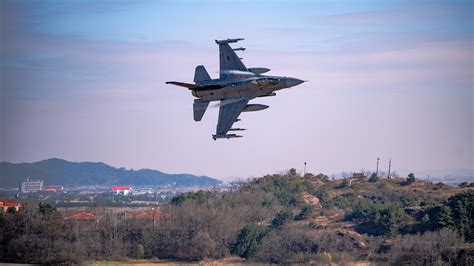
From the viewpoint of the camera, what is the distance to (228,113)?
57.0m

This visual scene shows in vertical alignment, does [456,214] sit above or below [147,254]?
above

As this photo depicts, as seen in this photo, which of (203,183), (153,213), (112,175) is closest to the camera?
(153,213)

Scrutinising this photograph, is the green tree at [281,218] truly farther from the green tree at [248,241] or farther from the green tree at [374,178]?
the green tree at [374,178]

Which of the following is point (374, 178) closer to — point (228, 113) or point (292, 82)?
point (228, 113)

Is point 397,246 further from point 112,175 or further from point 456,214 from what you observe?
point 112,175

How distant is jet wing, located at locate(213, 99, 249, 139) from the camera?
→ 5659cm

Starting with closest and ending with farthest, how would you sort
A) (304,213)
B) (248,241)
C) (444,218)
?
1. (444,218)
2. (248,241)
3. (304,213)

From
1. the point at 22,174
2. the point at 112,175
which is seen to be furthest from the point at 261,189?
the point at 112,175

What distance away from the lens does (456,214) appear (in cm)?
8838

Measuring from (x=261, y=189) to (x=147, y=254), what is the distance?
37.5 m

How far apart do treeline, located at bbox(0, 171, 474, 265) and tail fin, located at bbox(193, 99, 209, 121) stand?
2742cm

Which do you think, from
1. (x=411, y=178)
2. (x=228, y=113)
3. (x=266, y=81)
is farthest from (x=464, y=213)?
(x=228, y=113)

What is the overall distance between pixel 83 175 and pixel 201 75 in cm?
9820

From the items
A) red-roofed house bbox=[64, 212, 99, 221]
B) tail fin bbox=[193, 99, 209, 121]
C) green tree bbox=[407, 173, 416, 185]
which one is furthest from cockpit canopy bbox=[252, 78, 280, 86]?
green tree bbox=[407, 173, 416, 185]
